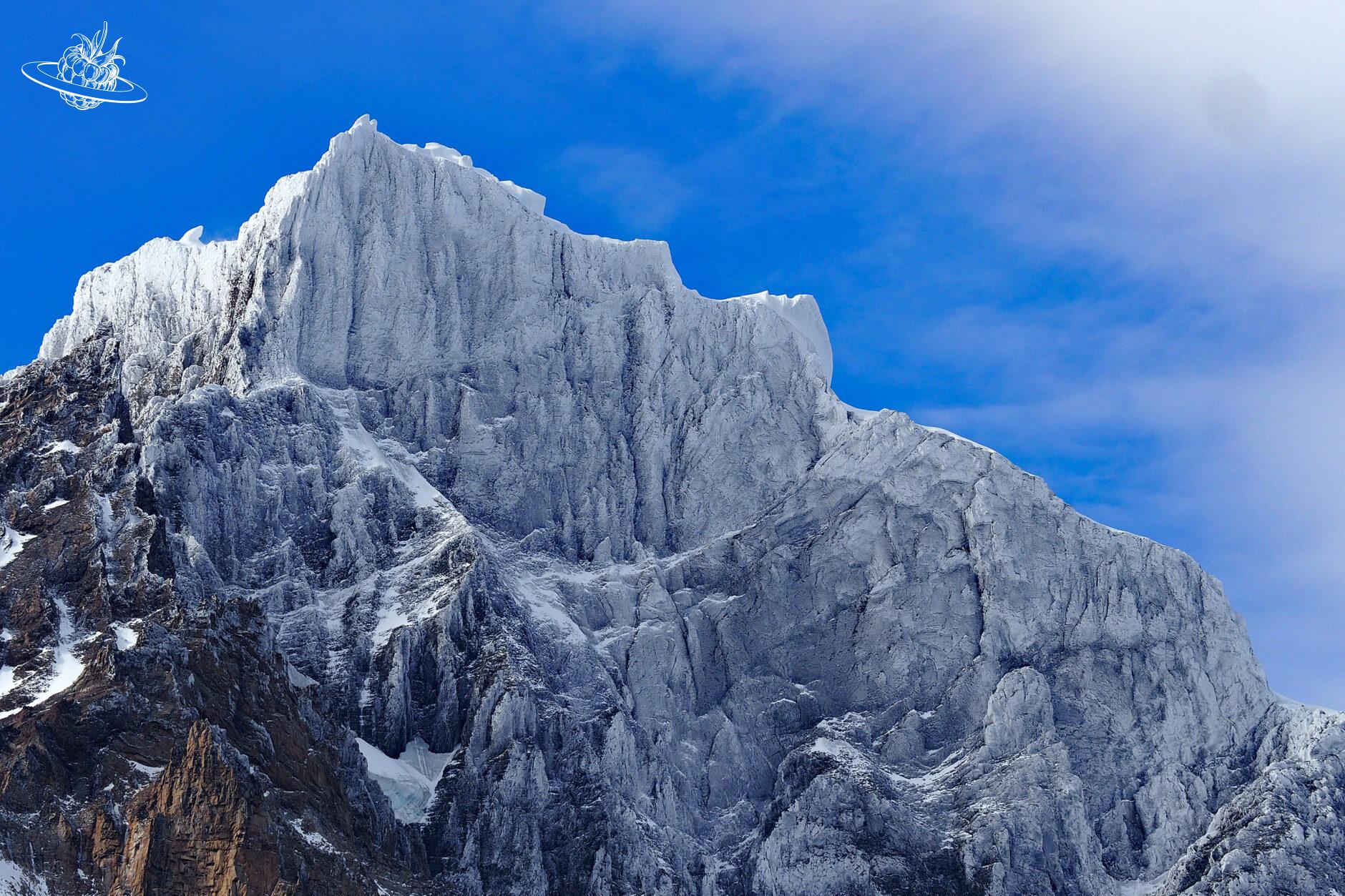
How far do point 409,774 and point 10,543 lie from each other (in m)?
28.7

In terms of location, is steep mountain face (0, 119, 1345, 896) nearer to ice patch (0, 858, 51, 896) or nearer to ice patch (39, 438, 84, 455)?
ice patch (39, 438, 84, 455)

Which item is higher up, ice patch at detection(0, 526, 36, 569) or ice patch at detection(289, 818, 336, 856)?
ice patch at detection(0, 526, 36, 569)

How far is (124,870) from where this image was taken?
129375mm

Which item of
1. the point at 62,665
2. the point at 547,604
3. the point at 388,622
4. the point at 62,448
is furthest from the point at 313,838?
the point at 62,448

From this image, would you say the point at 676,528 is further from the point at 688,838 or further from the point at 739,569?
the point at 688,838

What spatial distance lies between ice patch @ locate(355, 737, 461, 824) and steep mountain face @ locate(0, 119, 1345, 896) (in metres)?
0.32

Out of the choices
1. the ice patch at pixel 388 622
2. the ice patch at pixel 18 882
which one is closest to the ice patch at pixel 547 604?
the ice patch at pixel 388 622

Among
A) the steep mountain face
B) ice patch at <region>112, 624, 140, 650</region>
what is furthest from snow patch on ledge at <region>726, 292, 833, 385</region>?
ice patch at <region>112, 624, 140, 650</region>

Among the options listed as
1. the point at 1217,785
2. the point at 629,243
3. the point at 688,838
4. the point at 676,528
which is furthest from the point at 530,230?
the point at 1217,785

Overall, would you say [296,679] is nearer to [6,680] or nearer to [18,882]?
[6,680]

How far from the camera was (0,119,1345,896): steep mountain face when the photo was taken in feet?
483

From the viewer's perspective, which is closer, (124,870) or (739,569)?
(124,870)

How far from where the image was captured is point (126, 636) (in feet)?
472

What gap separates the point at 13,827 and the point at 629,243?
77073mm
